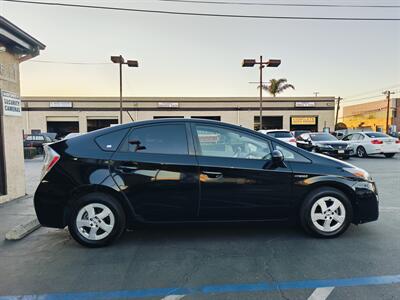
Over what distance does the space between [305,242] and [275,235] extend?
417 millimetres

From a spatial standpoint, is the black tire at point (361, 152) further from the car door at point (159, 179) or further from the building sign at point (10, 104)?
the building sign at point (10, 104)

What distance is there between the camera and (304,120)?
32531 mm

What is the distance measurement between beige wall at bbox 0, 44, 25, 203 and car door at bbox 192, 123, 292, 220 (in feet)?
14.7

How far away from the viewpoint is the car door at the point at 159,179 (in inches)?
138

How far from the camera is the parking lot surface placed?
2582mm

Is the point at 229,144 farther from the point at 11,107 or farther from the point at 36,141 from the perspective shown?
the point at 36,141

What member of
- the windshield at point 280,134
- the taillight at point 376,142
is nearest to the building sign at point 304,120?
the windshield at point 280,134

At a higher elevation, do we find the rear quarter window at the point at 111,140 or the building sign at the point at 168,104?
the building sign at the point at 168,104

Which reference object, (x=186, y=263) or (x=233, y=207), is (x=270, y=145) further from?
(x=186, y=263)

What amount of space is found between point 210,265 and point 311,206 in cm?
159

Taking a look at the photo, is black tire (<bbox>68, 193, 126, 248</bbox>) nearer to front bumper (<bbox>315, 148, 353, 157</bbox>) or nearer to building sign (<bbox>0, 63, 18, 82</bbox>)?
building sign (<bbox>0, 63, 18, 82</bbox>)

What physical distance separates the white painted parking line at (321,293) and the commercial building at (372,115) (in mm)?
49340

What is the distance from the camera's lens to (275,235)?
388 cm

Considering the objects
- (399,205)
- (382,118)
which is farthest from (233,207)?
(382,118)
